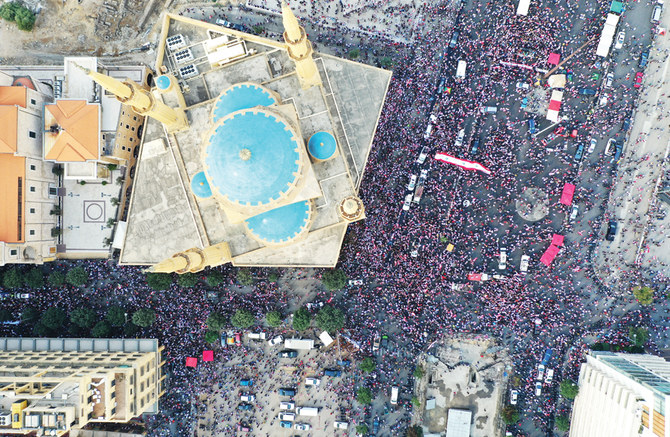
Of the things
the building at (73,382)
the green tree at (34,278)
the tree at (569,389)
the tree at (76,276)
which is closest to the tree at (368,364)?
the tree at (569,389)

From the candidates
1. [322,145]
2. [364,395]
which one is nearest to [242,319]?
[364,395]

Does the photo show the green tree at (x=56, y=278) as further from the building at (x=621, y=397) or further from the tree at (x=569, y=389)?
the building at (x=621, y=397)

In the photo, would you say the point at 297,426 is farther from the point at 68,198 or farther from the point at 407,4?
the point at 407,4

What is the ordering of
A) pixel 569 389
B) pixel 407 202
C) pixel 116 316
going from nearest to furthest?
pixel 569 389, pixel 116 316, pixel 407 202

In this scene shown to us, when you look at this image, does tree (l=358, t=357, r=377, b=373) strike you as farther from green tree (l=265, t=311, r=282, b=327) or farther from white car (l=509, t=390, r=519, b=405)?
white car (l=509, t=390, r=519, b=405)

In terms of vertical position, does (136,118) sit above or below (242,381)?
above

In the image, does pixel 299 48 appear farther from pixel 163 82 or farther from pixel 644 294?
pixel 644 294

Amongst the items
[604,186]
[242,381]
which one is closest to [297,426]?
[242,381]
